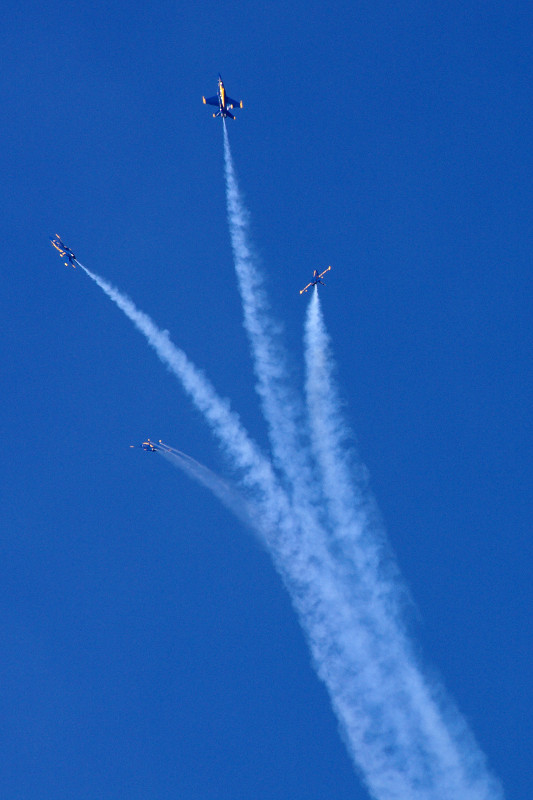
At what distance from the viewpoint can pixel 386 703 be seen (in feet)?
246

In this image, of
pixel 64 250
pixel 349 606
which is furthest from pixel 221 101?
pixel 349 606

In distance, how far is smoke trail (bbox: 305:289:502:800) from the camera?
73.8m

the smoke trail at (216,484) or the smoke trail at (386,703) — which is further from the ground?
the smoke trail at (216,484)

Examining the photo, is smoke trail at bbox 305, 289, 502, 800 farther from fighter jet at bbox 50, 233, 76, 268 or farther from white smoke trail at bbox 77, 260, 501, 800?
fighter jet at bbox 50, 233, 76, 268

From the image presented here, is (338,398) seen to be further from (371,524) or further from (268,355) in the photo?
(371,524)

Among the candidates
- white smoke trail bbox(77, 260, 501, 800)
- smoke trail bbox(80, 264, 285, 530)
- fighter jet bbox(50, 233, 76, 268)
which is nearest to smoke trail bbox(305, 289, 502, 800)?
white smoke trail bbox(77, 260, 501, 800)

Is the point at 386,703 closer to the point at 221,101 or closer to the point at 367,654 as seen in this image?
the point at 367,654

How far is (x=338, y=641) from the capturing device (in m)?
76.5

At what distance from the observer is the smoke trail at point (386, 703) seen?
73.8 m

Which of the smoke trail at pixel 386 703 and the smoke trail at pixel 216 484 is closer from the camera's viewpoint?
the smoke trail at pixel 386 703

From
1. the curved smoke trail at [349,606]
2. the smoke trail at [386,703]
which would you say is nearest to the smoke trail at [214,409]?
the curved smoke trail at [349,606]

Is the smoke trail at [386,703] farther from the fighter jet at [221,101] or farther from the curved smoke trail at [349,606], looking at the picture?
the fighter jet at [221,101]

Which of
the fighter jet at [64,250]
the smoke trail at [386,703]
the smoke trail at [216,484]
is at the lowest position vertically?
the smoke trail at [386,703]

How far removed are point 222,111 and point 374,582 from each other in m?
52.1
